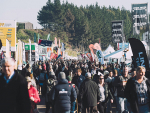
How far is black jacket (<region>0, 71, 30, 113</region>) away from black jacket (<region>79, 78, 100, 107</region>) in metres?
3.60

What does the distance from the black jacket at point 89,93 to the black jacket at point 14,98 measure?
3597mm

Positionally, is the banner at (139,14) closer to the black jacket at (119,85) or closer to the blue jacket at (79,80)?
the blue jacket at (79,80)

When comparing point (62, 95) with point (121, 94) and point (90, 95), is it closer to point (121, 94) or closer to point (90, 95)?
point (90, 95)

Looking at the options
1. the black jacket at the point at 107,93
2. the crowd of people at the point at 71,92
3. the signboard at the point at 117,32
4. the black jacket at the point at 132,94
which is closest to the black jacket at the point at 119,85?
the crowd of people at the point at 71,92

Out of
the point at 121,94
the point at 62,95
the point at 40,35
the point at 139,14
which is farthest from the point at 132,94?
the point at 40,35

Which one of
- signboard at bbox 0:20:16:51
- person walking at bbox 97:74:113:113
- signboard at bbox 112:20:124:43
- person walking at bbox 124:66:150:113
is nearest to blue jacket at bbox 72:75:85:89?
person walking at bbox 97:74:113:113

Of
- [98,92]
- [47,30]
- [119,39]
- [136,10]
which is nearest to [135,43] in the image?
[98,92]

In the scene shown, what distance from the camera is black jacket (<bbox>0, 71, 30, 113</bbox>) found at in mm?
3920

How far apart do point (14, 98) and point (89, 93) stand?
366 cm

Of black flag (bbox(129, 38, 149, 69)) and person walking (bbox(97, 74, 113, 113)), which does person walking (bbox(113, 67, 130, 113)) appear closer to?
person walking (bbox(97, 74, 113, 113))

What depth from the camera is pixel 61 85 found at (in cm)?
659

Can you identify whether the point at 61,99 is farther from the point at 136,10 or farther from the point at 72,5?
the point at 72,5

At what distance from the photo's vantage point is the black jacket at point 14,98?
392 centimetres

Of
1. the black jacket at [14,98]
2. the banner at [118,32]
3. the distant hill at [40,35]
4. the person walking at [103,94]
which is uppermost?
the distant hill at [40,35]
